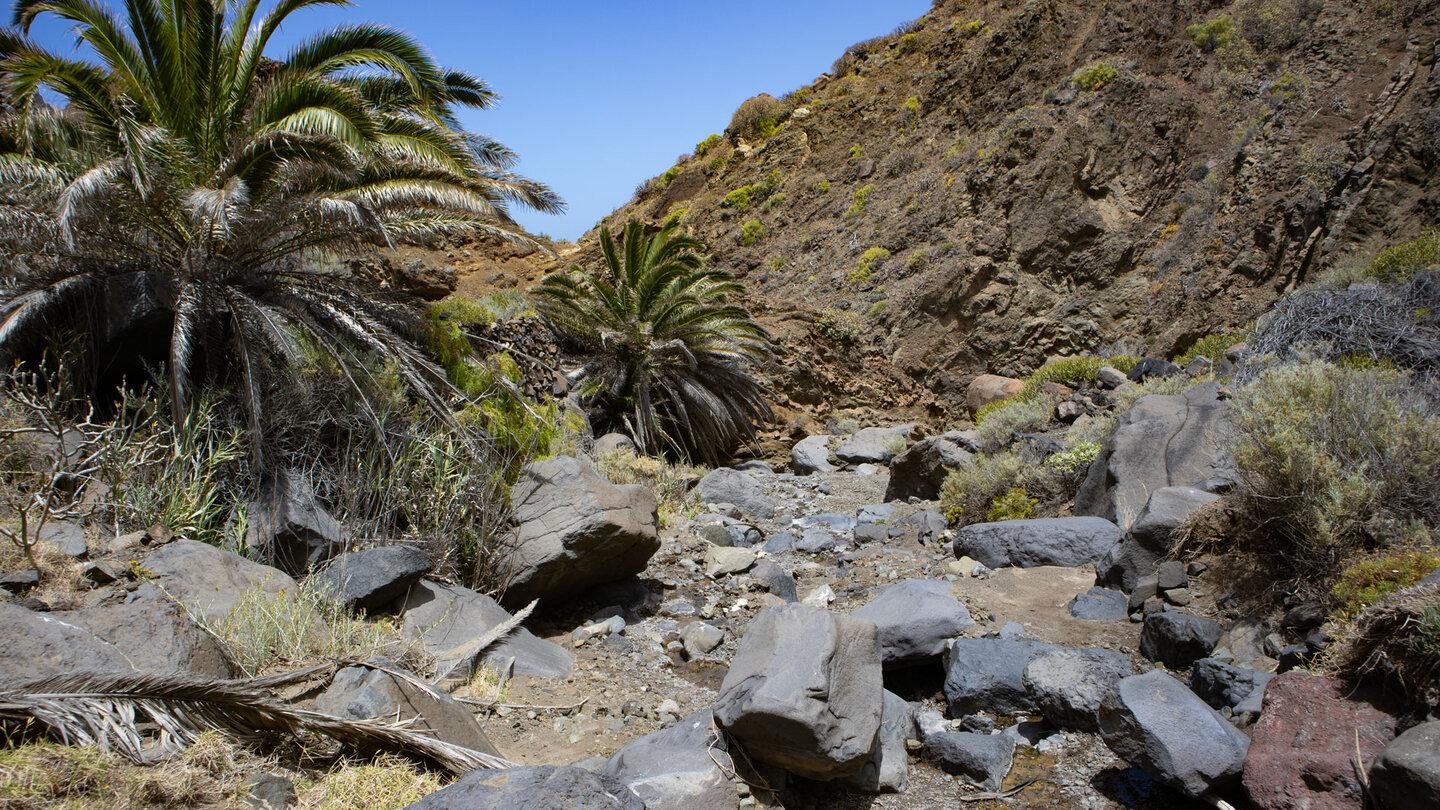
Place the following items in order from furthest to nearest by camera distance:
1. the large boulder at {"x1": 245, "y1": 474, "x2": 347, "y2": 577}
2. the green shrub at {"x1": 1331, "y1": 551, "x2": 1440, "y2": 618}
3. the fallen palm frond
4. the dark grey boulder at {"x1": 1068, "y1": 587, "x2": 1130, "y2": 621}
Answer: the large boulder at {"x1": 245, "y1": 474, "x2": 347, "y2": 577}
the dark grey boulder at {"x1": 1068, "y1": 587, "x2": 1130, "y2": 621}
the green shrub at {"x1": 1331, "y1": 551, "x2": 1440, "y2": 618}
the fallen palm frond

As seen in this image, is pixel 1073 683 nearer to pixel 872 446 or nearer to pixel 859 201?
pixel 872 446

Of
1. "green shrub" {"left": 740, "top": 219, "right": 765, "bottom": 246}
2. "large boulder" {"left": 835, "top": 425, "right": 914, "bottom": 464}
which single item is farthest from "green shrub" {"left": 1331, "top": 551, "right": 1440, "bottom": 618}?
"green shrub" {"left": 740, "top": 219, "right": 765, "bottom": 246}

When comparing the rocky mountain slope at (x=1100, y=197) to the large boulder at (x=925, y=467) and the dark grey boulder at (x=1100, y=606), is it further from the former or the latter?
the dark grey boulder at (x=1100, y=606)

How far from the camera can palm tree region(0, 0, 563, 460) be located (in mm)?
5746

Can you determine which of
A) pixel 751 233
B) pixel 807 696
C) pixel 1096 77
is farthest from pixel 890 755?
pixel 751 233

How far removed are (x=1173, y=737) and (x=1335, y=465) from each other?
7.94ft

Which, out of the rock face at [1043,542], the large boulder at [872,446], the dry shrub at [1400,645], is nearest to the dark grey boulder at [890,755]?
the dry shrub at [1400,645]

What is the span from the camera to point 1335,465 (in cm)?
454

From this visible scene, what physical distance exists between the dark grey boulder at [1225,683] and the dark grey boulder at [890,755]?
1.52 metres

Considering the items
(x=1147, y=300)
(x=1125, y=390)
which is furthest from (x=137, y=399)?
(x=1147, y=300)

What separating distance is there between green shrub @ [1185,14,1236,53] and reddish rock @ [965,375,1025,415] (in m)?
9.01

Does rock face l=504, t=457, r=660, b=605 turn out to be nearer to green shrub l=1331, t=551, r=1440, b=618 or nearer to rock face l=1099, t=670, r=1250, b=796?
rock face l=1099, t=670, r=1250, b=796

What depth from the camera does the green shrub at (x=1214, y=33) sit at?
16.1 m

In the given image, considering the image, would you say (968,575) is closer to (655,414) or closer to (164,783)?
(164,783)
